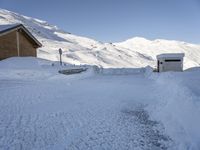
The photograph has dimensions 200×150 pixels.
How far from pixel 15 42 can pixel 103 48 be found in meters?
57.3

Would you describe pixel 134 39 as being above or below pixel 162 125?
above

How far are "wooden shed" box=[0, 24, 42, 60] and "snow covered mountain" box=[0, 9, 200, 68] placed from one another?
25679mm

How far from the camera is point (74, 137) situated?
5.57 m

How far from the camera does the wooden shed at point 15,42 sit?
22.0 m

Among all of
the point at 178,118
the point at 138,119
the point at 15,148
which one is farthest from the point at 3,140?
the point at 178,118

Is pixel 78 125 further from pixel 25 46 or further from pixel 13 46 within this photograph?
pixel 25 46

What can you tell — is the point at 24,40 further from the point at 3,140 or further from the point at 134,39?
the point at 134,39

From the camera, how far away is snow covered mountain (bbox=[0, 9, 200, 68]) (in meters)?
63.2

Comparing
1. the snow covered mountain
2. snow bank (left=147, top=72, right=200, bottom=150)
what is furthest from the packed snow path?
the snow covered mountain

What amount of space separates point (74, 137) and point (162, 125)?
2.51 m

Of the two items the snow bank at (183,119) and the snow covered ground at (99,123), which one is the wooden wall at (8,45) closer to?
the snow covered ground at (99,123)

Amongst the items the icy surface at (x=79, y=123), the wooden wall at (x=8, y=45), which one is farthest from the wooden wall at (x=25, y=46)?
the icy surface at (x=79, y=123)

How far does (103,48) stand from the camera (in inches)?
3157

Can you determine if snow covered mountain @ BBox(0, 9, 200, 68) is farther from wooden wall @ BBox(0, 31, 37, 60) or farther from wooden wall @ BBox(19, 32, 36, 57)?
wooden wall @ BBox(0, 31, 37, 60)
